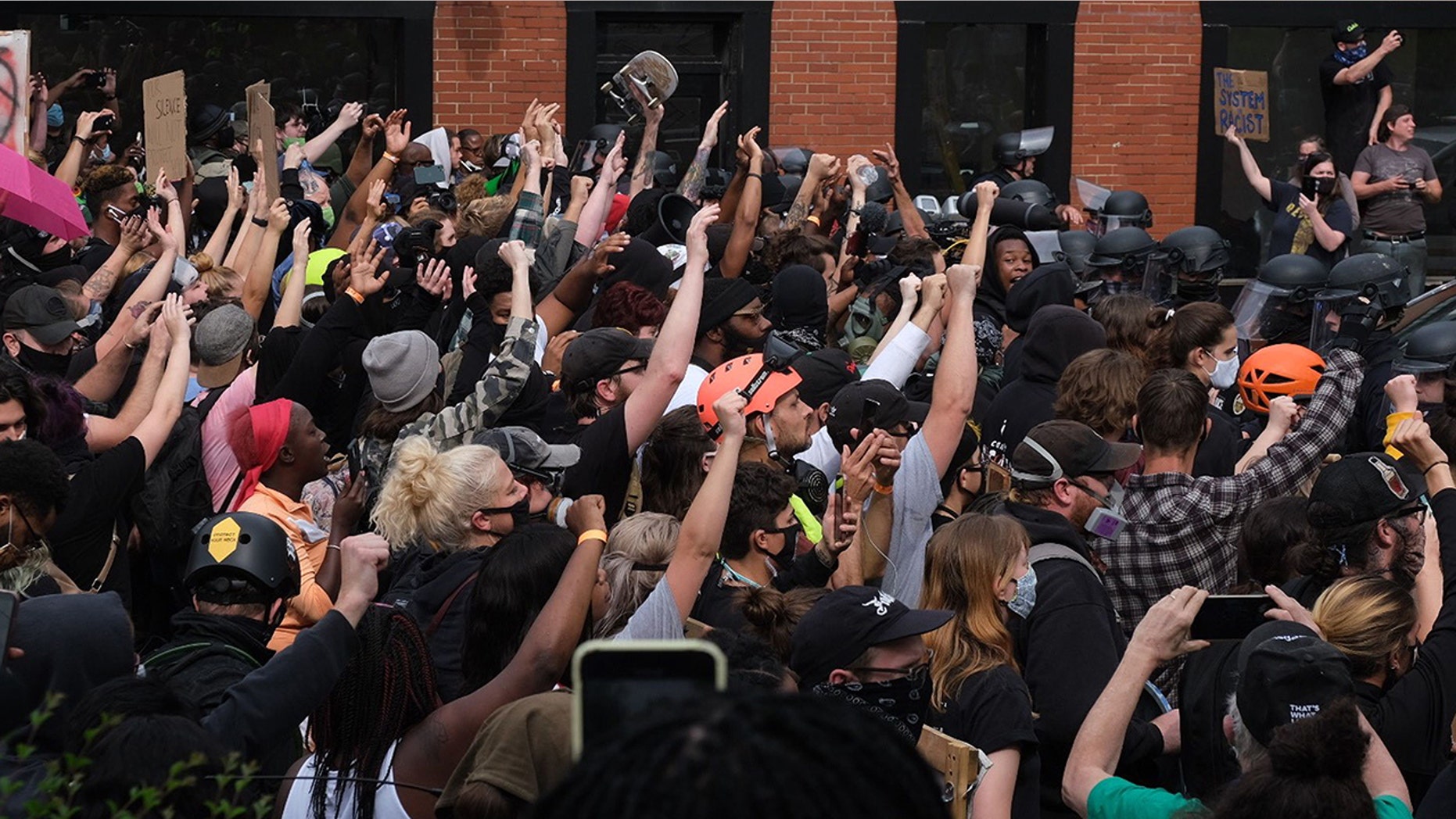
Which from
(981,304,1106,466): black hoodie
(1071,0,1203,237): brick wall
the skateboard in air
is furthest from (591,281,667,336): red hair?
(1071,0,1203,237): brick wall

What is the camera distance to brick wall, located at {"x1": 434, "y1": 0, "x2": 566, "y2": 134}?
16.6 metres

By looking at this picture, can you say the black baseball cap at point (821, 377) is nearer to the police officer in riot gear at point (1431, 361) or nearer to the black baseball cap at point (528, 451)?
the black baseball cap at point (528, 451)

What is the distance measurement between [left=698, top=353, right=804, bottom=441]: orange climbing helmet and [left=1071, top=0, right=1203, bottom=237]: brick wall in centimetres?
1194

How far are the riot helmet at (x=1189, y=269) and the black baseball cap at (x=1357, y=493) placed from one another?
473cm

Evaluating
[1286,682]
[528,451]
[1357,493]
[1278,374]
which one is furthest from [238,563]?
[1278,374]

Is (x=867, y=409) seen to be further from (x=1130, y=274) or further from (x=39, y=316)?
(x=1130, y=274)

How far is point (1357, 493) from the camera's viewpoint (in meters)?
4.59

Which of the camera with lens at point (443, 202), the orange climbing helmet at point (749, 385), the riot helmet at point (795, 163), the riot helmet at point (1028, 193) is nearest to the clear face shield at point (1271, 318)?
the riot helmet at point (1028, 193)

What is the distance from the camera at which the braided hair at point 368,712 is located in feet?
12.0

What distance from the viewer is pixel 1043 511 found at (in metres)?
4.89

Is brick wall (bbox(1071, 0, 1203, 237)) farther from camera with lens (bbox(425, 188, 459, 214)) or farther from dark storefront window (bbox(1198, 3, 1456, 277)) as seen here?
camera with lens (bbox(425, 188, 459, 214))

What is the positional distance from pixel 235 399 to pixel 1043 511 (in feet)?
10.1

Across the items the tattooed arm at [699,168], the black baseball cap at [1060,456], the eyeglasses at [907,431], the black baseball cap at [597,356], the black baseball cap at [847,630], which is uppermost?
the tattooed arm at [699,168]

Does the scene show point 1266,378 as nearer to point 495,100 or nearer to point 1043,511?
point 1043,511
